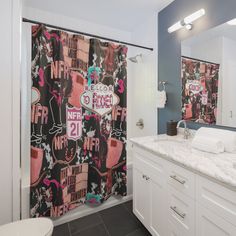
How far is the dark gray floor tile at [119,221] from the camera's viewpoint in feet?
5.11

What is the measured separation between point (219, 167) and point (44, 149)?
1.40m

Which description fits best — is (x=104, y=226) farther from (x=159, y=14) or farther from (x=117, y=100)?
(x=159, y=14)

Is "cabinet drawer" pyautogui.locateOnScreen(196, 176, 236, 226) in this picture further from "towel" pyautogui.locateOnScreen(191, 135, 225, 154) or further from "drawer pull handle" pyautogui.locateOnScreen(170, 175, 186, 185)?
"towel" pyautogui.locateOnScreen(191, 135, 225, 154)

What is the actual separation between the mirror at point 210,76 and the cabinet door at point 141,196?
0.81 meters

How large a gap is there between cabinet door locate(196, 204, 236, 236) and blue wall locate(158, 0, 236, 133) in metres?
0.92

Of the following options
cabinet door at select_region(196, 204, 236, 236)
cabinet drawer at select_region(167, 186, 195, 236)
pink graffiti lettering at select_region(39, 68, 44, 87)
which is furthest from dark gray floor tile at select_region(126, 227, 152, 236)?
pink graffiti lettering at select_region(39, 68, 44, 87)

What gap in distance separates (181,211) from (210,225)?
0.67ft

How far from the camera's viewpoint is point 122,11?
2.00 metres

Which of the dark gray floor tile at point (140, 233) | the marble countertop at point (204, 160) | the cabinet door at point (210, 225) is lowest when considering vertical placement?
the dark gray floor tile at point (140, 233)

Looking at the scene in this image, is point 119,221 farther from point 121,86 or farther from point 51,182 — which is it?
point 121,86

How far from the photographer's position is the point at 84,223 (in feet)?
5.42

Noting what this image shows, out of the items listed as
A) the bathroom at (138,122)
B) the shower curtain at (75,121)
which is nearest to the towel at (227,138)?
the bathroom at (138,122)

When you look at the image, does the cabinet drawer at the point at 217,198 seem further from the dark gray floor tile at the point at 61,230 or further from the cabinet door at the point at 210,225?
the dark gray floor tile at the point at 61,230

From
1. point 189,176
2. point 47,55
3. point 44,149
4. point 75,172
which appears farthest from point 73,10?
point 189,176
